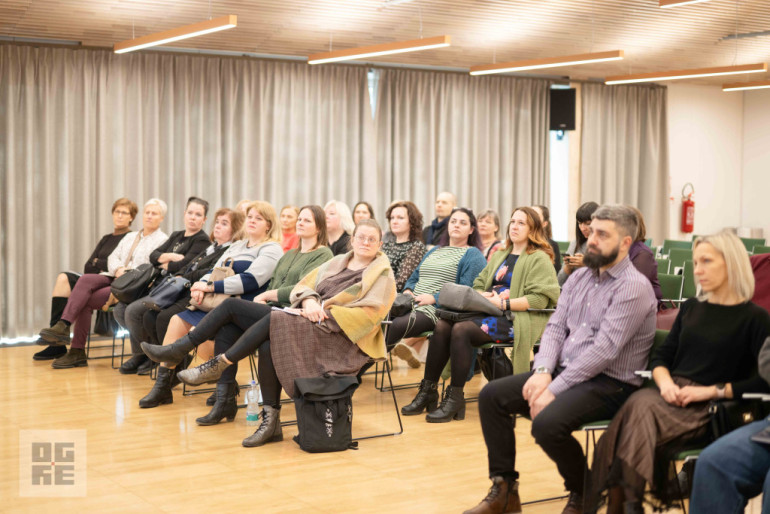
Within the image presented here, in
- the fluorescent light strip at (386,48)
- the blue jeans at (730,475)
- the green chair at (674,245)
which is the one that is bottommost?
the blue jeans at (730,475)

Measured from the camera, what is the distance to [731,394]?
307 cm

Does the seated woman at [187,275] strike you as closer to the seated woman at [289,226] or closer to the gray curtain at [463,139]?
the seated woman at [289,226]

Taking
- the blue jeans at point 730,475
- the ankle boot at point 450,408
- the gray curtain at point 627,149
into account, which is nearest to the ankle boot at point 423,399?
the ankle boot at point 450,408

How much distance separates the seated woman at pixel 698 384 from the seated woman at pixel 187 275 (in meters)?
3.70

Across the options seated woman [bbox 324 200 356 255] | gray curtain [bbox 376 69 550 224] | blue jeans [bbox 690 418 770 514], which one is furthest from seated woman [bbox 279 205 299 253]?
blue jeans [bbox 690 418 770 514]

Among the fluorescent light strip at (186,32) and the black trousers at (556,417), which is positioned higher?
the fluorescent light strip at (186,32)

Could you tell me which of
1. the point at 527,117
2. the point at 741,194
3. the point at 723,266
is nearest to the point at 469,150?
the point at 527,117

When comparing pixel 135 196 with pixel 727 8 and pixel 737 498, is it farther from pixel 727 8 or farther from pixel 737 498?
pixel 737 498

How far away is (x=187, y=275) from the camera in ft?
20.7

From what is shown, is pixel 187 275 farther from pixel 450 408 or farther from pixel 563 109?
pixel 563 109

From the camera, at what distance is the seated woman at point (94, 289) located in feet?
23.2

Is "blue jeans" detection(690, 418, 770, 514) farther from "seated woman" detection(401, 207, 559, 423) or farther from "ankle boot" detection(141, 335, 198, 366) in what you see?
"ankle boot" detection(141, 335, 198, 366)

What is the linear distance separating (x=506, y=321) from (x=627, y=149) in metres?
7.17

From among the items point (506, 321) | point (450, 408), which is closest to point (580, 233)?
point (506, 321)
